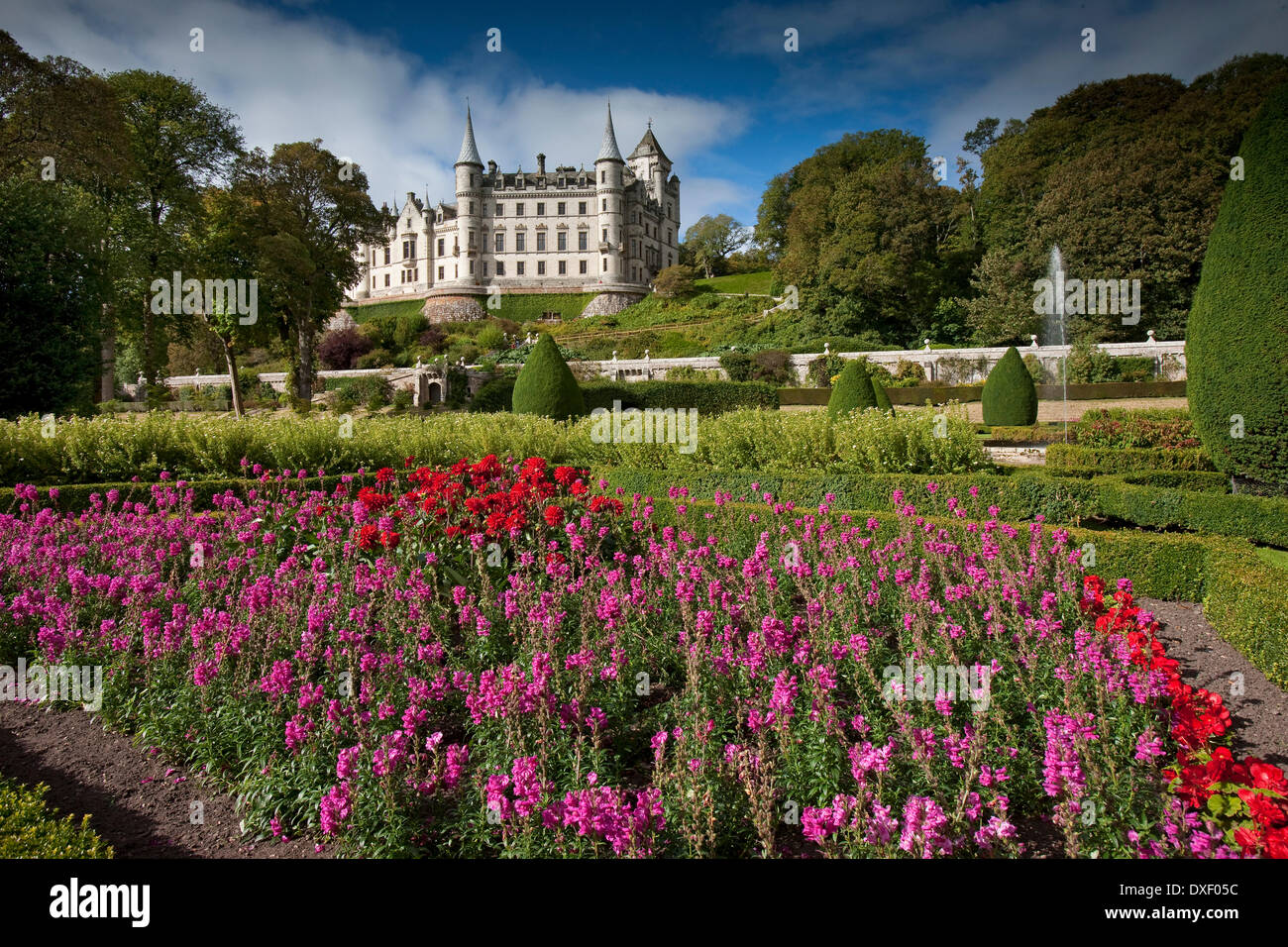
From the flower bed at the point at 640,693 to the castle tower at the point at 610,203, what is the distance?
197ft

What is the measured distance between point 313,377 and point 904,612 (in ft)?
110

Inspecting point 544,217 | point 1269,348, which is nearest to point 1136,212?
point 1269,348

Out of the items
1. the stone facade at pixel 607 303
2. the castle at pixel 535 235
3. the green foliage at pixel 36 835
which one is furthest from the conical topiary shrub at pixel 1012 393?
the castle at pixel 535 235

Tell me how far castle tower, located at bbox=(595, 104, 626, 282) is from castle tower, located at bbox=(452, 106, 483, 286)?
10.9 meters

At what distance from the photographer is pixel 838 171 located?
1699 inches

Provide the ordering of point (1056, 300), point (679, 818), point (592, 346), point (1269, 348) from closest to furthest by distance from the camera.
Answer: point (679, 818)
point (1269, 348)
point (1056, 300)
point (592, 346)

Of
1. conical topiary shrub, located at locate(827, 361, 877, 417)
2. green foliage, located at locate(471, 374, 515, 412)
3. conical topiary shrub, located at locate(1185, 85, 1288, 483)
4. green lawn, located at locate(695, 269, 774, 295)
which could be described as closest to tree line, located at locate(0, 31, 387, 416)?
green foliage, located at locate(471, 374, 515, 412)

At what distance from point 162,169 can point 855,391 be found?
23933 millimetres

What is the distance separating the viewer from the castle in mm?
62031

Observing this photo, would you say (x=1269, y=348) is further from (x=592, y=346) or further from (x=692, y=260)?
(x=692, y=260)

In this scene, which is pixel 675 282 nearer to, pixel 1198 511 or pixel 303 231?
pixel 303 231

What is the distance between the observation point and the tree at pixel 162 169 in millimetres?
21719

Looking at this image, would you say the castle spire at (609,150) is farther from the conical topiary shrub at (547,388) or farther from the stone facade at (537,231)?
the conical topiary shrub at (547,388)

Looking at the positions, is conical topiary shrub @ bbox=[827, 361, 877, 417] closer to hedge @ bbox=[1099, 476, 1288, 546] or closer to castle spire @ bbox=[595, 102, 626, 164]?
hedge @ bbox=[1099, 476, 1288, 546]
